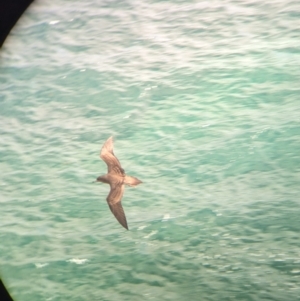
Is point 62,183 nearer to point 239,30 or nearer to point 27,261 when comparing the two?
point 27,261

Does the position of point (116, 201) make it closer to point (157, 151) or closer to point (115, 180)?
point (115, 180)

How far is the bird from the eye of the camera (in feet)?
5.71

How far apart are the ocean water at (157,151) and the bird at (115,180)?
0.07 feet

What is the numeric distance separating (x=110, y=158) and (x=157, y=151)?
6.2 inches

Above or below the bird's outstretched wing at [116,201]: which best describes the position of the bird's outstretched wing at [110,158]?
above

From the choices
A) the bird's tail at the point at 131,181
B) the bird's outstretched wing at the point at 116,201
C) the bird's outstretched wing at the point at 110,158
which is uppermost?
the bird's outstretched wing at the point at 110,158

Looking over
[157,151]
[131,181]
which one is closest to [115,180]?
[131,181]

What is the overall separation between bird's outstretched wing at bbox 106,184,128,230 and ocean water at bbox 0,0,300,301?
20 millimetres

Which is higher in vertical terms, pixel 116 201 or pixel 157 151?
pixel 157 151

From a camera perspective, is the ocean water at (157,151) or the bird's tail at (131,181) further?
the bird's tail at (131,181)

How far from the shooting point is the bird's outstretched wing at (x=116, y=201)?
174cm

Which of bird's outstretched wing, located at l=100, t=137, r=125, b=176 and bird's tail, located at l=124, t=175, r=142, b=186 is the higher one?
bird's outstretched wing, located at l=100, t=137, r=125, b=176

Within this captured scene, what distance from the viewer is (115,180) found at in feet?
5.78

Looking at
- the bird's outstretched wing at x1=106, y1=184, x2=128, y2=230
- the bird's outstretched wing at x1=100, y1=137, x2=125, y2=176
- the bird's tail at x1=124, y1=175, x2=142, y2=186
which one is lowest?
the bird's outstretched wing at x1=106, y1=184, x2=128, y2=230
